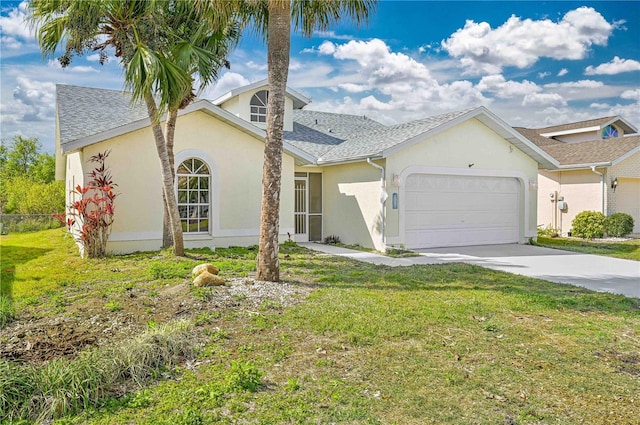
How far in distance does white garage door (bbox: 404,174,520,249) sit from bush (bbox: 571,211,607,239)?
4243mm

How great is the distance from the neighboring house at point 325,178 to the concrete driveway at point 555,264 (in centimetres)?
122

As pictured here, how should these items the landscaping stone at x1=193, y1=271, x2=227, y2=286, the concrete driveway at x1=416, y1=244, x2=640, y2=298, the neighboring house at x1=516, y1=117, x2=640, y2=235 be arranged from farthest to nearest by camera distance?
the neighboring house at x1=516, y1=117, x2=640, y2=235 < the concrete driveway at x1=416, y1=244, x2=640, y2=298 < the landscaping stone at x1=193, y1=271, x2=227, y2=286

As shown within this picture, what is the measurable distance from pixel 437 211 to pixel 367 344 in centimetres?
992

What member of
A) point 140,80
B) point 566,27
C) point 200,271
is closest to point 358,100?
point 566,27

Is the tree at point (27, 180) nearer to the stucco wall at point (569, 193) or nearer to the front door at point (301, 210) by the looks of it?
the front door at point (301, 210)

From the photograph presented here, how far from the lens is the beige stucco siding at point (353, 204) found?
550 inches

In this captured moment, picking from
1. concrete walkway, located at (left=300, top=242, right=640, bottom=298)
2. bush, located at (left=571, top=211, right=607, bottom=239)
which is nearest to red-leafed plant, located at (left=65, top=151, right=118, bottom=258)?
concrete walkway, located at (left=300, top=242, right=640, bottom=298)

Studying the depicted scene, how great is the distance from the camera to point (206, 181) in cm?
1369

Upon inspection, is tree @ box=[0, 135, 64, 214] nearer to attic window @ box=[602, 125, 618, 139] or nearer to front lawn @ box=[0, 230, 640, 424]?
front lawn @ box=[0, 230, 640, 424]

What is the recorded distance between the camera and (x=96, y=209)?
11867mm

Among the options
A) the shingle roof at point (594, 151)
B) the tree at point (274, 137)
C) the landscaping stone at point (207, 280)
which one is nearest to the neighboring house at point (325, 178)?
the shingle roof at point (594, 151)

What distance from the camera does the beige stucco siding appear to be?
13969 mm

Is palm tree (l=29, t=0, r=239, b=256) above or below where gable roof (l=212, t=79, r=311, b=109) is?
below

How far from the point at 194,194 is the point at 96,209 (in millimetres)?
2676
